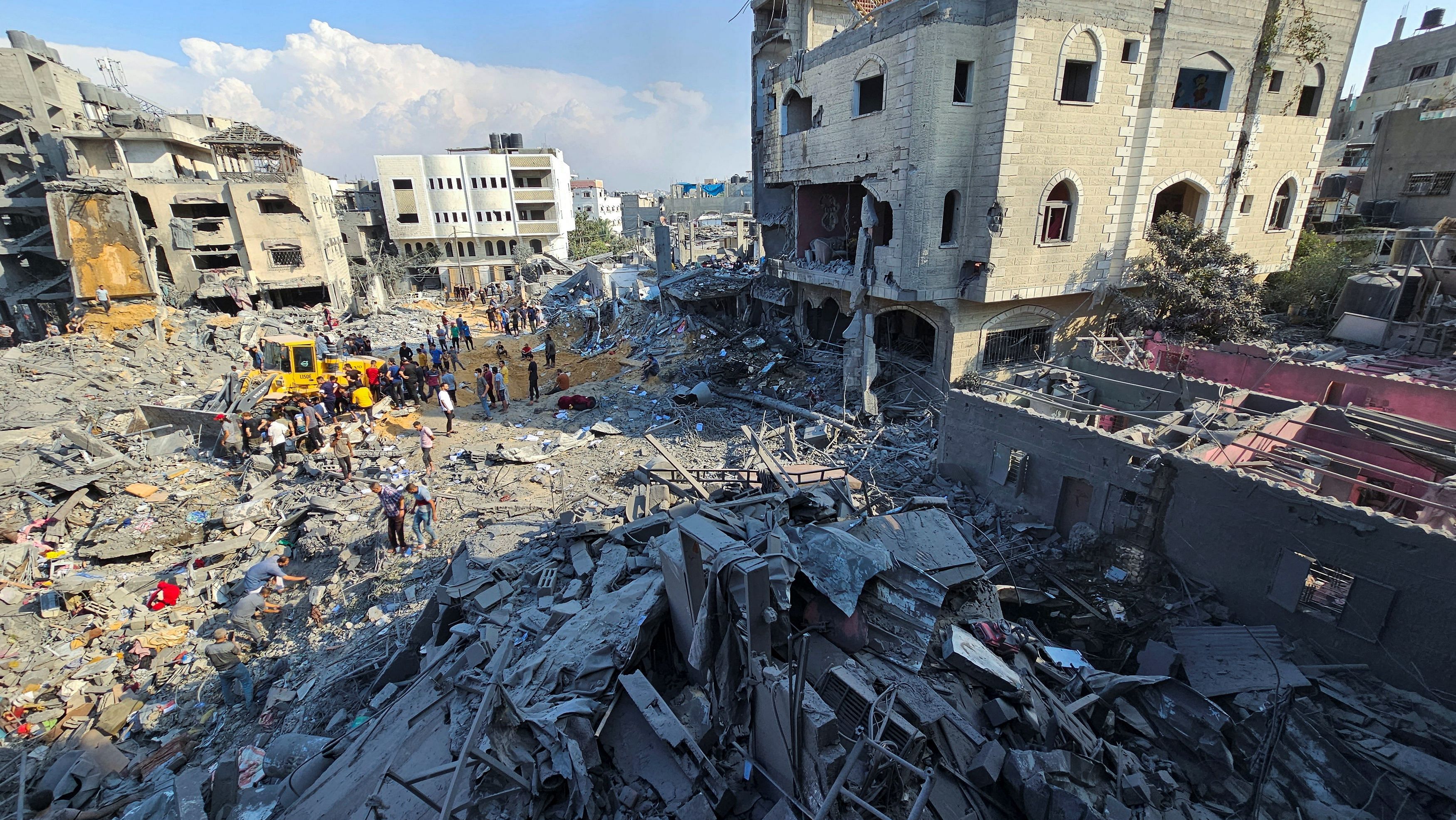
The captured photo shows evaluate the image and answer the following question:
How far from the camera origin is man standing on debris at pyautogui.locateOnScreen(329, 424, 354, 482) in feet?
39.3

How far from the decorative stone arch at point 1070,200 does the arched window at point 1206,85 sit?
376cm

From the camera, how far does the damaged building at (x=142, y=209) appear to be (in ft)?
72.1

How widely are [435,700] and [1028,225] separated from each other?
15.3m

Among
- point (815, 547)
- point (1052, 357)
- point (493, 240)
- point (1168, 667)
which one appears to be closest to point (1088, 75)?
point (1052, 357)

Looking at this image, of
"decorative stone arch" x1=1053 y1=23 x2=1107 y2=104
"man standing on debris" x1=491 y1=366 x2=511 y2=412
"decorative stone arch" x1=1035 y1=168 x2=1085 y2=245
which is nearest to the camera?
"decorative stone arch" x1=1053 y1=23 x2=1107 y2=104

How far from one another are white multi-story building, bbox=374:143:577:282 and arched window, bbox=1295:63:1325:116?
37952 mm

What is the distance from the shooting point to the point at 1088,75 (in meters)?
14.6

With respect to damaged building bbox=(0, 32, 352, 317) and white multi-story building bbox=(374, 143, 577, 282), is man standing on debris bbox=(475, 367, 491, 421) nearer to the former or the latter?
damaged building bbox=(0, 32, 352, 317)

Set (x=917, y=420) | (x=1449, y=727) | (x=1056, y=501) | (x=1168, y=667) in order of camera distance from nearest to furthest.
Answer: (x=1449, y=727)
(x=1168, y=667)
(x=1056, y=501)
(x=917, y=420)

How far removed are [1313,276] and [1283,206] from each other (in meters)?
2.33

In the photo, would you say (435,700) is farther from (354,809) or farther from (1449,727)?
(1449,727)

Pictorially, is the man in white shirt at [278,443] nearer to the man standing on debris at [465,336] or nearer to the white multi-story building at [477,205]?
the man standing on debris at [465,336]

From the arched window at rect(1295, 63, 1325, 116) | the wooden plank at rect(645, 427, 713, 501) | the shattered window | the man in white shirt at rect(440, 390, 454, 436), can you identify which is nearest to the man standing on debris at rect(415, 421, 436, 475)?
the man in white shirt at rect(440, 390, 454, 436)

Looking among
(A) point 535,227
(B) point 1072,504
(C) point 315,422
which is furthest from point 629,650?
(A) point 535,227
